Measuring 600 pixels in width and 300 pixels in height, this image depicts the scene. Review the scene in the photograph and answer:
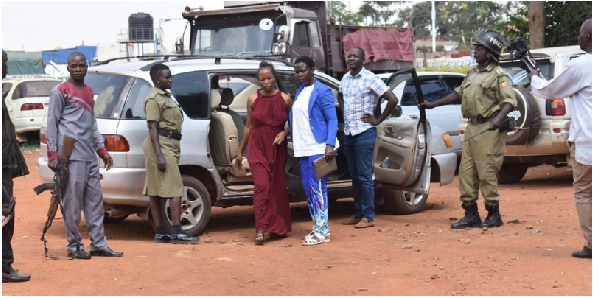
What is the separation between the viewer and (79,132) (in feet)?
24.7

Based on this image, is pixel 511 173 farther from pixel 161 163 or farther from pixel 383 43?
pixel 383 43

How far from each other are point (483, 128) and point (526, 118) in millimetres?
2981

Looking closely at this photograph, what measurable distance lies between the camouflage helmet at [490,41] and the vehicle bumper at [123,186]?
11.2 feet

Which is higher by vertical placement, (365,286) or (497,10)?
(497,10)

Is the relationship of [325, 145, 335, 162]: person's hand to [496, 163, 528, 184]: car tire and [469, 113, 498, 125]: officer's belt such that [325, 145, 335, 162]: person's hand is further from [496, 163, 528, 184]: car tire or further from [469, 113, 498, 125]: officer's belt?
[496, 163, 528, 184]: car tire

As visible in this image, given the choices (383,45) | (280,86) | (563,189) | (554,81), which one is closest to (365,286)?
(554,81)

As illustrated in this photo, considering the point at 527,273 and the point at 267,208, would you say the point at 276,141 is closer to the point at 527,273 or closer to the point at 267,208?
the point at 267,208

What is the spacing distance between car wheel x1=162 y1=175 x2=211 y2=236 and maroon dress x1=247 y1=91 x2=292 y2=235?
0.51 meters

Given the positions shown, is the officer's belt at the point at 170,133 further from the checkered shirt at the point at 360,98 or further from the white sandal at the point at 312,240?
the checkered shirt at the point at 360,98

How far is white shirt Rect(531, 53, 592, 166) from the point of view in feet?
22.7

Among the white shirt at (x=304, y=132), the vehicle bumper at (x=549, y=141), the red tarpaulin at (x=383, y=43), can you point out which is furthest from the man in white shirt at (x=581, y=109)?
the red tarpaulin at (x=383, y=43)

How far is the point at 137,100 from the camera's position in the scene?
8.61m

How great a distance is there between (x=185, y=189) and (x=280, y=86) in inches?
61.2

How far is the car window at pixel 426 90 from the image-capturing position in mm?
13391
